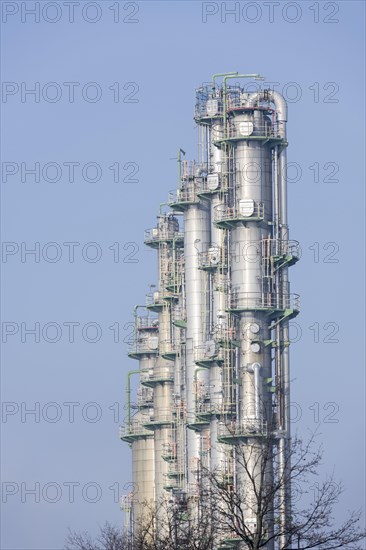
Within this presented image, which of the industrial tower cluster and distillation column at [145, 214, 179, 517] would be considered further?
distillation column at [145, 214, 179, 517]

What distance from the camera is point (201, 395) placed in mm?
102188

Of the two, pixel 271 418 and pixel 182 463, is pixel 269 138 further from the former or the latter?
pixel 182 463

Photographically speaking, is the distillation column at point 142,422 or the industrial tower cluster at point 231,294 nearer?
the industrial tower cluster at point 231,294

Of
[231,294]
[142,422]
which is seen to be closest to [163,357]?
[142,422]

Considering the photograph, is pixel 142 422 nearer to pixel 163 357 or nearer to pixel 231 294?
pixel 163 357

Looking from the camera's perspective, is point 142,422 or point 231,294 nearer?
point 231,294

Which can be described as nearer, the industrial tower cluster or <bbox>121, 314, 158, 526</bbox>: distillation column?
the industrial tower cluster

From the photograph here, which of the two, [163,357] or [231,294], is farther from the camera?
[163,357]

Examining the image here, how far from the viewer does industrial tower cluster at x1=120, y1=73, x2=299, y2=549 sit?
90250 millimetres

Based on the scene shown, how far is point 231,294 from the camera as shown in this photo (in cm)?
9169

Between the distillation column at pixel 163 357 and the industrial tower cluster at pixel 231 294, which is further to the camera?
the distillation column at pixel 163 357

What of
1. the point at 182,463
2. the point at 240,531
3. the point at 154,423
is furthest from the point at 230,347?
the point at 240,531

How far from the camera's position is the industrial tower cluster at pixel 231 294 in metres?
90.2

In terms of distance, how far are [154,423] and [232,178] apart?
2855cm
